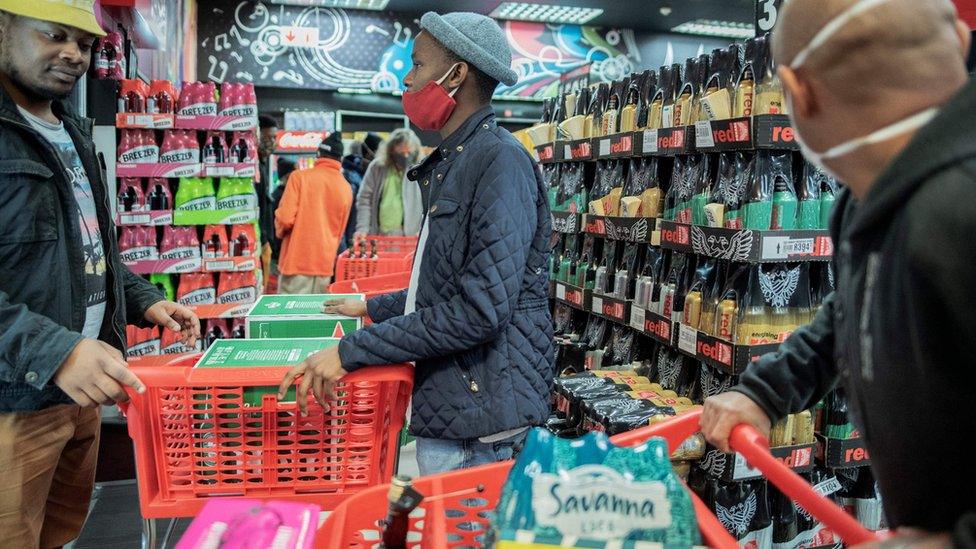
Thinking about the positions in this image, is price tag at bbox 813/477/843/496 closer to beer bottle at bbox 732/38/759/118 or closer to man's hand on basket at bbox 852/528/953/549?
beer bottle at bbox 732/38/759/118

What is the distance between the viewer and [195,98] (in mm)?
5105

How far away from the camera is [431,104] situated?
202 centimetres

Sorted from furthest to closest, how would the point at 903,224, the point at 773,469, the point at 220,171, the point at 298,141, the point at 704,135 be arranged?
the point at 298,141, the point at 220,171, the point at 704,135, the point at 773,469, the point at 903,224

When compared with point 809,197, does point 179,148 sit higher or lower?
higher

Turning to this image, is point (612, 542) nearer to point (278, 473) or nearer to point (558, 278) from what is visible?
point (278, 473)

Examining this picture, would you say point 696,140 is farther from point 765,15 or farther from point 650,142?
point 765,15

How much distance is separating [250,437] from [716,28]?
12334 mm

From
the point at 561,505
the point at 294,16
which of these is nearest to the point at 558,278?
the point at 561,505

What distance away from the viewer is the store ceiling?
10.8 meters

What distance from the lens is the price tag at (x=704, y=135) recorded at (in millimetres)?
2896

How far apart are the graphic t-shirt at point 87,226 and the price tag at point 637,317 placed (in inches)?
88.1

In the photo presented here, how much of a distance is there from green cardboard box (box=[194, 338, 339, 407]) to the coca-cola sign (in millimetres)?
9521

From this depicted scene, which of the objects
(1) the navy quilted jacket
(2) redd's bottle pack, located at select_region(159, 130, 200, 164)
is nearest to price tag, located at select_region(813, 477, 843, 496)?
(1) the navy quilted jacket

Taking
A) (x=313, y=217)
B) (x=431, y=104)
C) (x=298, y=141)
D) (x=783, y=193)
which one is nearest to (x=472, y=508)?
(x=431, y=104)
